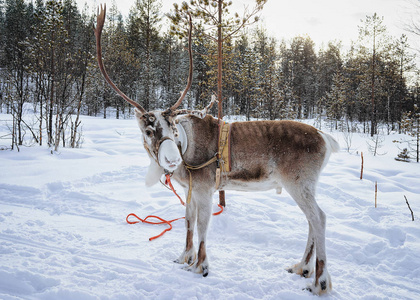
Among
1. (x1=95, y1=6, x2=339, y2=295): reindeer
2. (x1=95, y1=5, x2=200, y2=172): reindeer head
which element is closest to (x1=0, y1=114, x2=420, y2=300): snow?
(x1=95, y1=6, x2=339, y2=295): reindeer

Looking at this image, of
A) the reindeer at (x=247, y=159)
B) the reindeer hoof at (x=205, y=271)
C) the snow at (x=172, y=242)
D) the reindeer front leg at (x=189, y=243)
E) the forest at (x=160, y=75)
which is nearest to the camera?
the snow at (x=172, y=242)

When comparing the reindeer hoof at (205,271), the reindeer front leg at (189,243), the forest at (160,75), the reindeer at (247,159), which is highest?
the forest at (160,75)

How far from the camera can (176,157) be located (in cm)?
238

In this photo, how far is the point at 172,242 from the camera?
355 cm

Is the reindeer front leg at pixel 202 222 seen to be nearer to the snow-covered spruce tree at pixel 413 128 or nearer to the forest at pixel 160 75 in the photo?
the forest at pixel 160 75

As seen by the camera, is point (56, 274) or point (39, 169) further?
point (39, 169)

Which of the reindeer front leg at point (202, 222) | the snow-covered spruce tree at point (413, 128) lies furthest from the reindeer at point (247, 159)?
the snow-covered spruce tree at point (413, 128)

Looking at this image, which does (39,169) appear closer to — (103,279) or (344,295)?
(103,279)

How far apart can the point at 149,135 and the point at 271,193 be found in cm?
395

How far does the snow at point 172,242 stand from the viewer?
2.51 metres

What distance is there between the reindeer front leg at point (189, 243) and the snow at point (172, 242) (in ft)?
0.53

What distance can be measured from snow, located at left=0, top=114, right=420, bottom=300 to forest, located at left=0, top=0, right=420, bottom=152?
3.62 meters

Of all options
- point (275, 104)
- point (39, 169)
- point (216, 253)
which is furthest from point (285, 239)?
point (275, 104)

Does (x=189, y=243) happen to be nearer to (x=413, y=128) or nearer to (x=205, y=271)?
(x=205, y=271)
